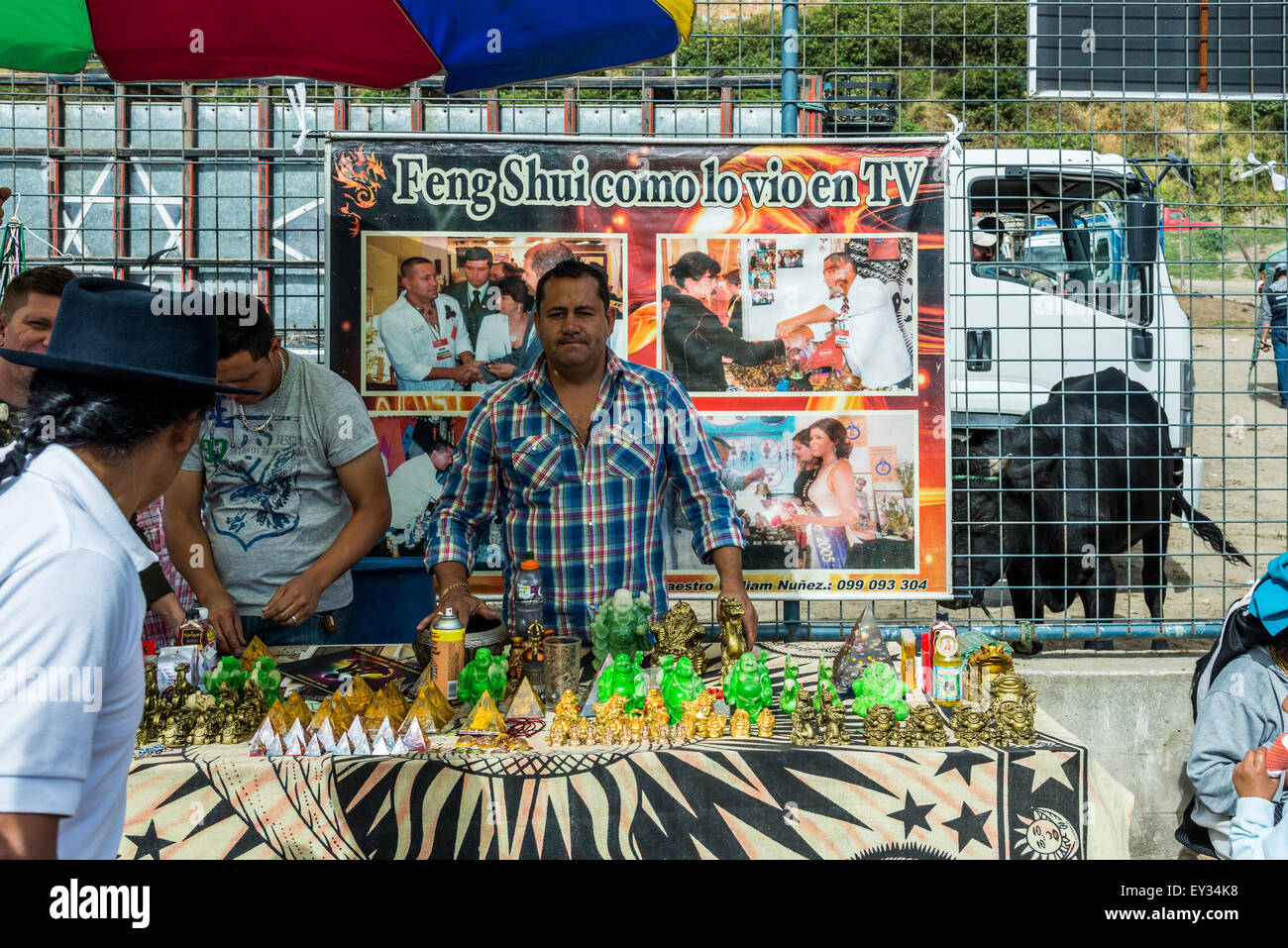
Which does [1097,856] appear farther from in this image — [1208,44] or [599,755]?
[1208,44]

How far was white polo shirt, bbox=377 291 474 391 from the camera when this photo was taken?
152 inches

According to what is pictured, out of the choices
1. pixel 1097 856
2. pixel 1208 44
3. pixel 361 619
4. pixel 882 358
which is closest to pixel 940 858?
pixel 1097 856

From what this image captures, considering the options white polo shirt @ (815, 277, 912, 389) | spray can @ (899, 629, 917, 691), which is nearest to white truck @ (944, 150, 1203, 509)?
white polo shirt @ (815, 277, 912, 389)

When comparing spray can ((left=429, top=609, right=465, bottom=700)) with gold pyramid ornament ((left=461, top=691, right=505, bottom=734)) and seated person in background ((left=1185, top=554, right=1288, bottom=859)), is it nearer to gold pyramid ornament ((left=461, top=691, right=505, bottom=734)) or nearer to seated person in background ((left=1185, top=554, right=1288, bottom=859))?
Result: gold pyramid ornament ((left=461, top=691, right=505, bottom=734))

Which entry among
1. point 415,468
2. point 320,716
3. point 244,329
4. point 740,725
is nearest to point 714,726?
point 740,725

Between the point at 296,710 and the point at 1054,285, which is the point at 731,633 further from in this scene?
the point at 1054,285

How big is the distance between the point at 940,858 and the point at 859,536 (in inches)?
67.9

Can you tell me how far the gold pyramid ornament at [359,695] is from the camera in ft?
8.21

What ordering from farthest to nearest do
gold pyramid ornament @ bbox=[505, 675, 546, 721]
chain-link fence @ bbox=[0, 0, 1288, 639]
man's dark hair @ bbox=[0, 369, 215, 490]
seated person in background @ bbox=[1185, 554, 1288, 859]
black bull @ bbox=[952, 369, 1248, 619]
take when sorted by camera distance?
black bull @ bbox=[952, 369, 1248, 619] → chain-link fence @ bbox=[0, 0, 1288, 639] → seated person in background @ bbox=[1185, 554, 1288, 859] → gold pyramid ornament @ bbox=[505, 675, 546, 721] → man's dark hair @ bbox=[0, 369, 215, 490]

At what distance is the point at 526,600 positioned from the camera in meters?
2.95

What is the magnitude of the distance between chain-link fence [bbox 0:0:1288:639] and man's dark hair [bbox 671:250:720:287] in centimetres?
69

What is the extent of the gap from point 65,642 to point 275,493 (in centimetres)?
200

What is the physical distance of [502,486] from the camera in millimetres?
3326

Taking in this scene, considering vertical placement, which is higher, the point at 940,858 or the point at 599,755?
the point at 599,755
